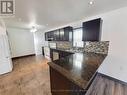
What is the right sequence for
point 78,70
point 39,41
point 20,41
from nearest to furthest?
point 78,70 → point 20,41 → point 39,41

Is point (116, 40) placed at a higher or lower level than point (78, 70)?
higher

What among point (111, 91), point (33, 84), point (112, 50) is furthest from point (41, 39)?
point (111, 91)

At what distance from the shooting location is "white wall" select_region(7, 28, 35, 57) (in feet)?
19.3

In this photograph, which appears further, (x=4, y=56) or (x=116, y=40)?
(x=4, y=56)

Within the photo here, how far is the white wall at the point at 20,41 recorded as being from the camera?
231 inches

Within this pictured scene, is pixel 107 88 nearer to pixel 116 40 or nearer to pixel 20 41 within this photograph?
pixel 116 40

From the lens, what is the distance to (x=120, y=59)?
2.50m

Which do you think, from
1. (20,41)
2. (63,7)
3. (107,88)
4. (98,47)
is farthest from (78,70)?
(20,41)

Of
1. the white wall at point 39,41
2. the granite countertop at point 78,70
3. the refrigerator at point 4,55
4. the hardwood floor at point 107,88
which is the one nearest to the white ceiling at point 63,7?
the refrigerator at point 4,55

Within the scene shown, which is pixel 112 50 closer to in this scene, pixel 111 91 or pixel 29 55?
pixel 111 91

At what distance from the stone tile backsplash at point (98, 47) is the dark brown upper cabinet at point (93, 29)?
1.07 ft

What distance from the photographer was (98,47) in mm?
2975

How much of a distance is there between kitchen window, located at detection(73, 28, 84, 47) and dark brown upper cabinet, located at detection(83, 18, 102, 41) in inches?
30.2

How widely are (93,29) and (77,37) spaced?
1262 mm
